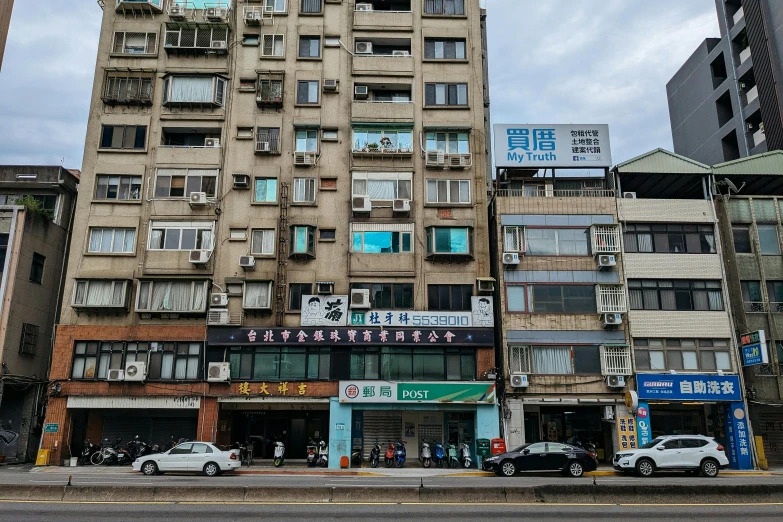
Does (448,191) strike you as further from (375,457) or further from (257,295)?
(375,457)

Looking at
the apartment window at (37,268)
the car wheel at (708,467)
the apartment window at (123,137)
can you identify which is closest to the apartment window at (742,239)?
the car wheel at (708,467)

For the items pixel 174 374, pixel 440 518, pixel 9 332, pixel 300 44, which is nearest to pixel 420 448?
pixel 174 374

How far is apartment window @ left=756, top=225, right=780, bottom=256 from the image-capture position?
3203cm

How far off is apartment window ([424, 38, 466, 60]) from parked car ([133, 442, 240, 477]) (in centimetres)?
2378

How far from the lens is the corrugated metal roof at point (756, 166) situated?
33031mm

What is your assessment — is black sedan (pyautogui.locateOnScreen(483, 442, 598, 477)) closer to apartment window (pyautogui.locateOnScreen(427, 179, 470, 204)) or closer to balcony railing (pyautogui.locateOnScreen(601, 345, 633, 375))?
balcony railing (pyautogui.locateOnScreen(601, 345, 633, 375))

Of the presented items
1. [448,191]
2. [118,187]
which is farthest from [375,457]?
[118,187]

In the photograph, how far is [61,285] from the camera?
33844mm

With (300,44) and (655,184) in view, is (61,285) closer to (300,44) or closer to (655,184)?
(300,44)

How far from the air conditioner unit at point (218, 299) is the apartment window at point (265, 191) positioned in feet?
17.7

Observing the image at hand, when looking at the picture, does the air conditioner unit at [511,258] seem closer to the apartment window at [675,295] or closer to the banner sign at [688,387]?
the apartment window at [675,295]

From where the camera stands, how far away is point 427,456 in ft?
95.1

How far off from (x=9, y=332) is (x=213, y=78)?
653 inches

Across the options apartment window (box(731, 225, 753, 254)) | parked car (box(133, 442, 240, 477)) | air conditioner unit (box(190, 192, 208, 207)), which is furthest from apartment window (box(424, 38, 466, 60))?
parked car (box(133, 442, 240, 477))
